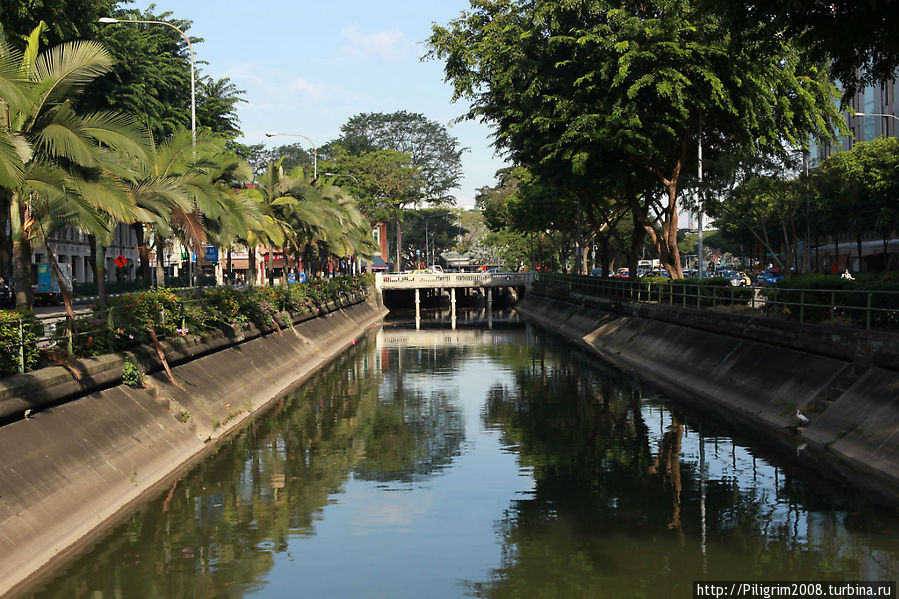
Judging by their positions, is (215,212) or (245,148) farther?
(245,148)

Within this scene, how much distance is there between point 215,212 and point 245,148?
145ft

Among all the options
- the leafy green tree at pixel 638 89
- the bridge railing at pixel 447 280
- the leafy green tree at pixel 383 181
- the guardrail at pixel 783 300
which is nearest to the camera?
the guardrail at pixel 783 300

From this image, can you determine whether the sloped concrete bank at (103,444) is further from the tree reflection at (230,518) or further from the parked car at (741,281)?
the parked car at (741,281)

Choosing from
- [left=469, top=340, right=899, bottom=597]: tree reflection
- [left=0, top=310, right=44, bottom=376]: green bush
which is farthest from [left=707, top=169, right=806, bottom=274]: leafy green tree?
[left=0, top=310, right=44, bottom=376]: green bush

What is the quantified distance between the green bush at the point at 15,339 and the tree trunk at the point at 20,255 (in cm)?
273

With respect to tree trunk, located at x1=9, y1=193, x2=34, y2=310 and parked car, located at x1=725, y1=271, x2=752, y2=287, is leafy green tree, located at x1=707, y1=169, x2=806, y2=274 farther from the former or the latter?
tree trunk, located at x1=9, y1=193, x2=34, y2=310

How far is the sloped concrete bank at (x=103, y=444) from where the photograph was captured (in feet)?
45.2

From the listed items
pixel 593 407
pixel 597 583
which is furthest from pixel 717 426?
pixel 597 583

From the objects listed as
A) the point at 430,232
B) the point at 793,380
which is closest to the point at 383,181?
the point at 430,232

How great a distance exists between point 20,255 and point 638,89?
26.9 meters

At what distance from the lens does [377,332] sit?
70250 mm

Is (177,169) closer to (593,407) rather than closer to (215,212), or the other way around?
(215,212)

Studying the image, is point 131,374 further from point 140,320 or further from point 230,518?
point 230,518

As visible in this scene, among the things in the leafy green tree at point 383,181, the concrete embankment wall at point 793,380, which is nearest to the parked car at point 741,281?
the concrete embankment wall at point 793,380
